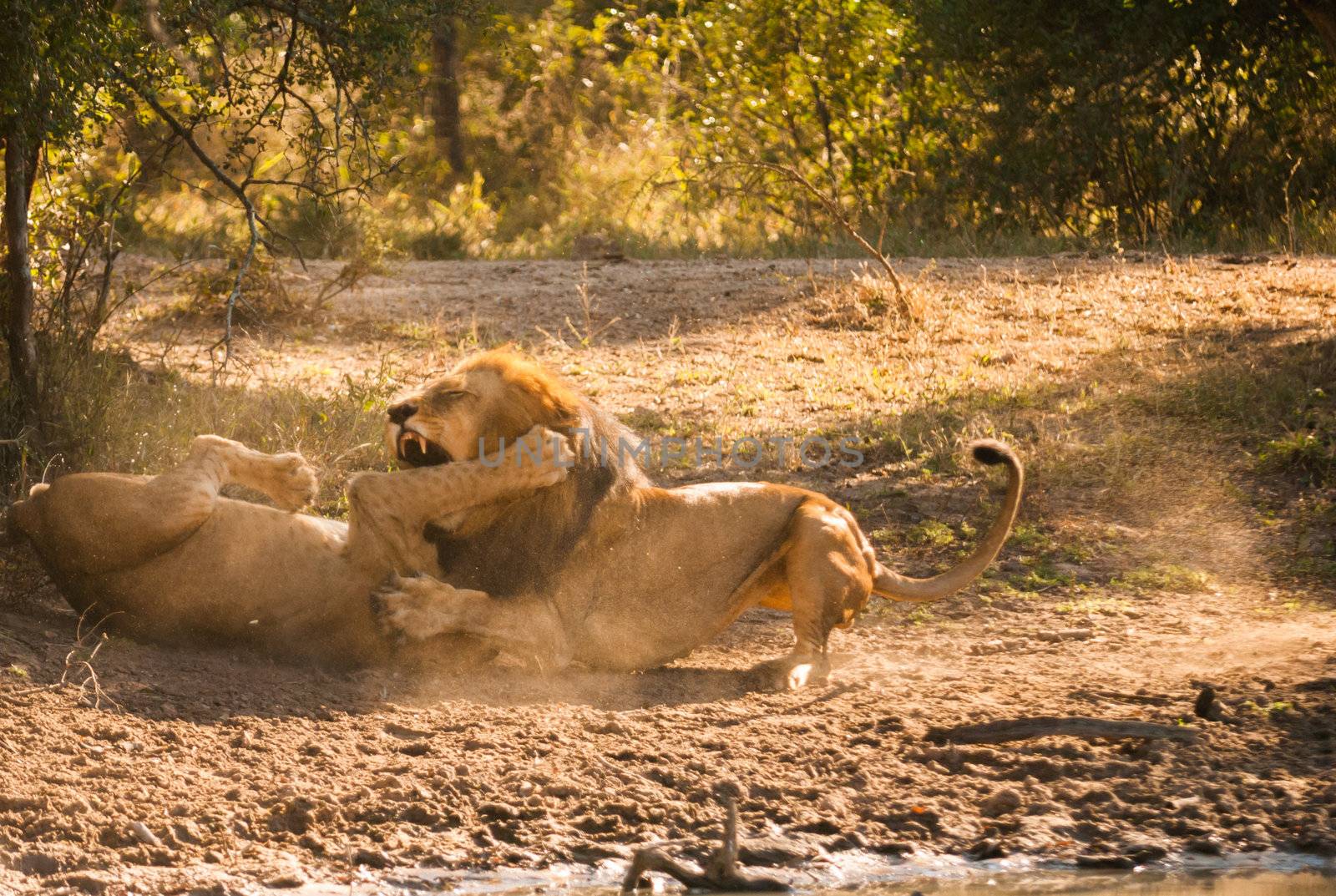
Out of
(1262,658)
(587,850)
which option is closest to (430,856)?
(587,850)

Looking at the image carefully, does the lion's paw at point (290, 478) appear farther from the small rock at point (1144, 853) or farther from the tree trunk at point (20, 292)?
the small rock at point (1144, 853)

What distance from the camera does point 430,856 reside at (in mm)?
4352

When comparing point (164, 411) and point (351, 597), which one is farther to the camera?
point (164, 411)

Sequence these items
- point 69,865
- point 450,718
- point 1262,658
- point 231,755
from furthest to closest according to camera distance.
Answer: point 1262,658, point 450,718, point 231,755, point 69,865

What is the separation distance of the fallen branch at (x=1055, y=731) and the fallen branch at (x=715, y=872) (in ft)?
3.40

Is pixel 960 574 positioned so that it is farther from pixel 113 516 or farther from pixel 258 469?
pixel 113 516

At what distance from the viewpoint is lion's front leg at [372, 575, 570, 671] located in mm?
5320

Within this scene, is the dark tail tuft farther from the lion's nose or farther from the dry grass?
the lion's nose

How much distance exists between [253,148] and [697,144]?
5.20 meters

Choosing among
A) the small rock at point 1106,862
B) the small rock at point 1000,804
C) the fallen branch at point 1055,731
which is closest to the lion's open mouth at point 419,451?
the fallen branch at point 1055,731

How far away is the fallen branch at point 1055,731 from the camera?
509 cm

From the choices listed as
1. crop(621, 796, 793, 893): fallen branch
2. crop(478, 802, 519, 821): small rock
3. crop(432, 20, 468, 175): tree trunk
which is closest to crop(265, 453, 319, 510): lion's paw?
crop(478, 802, 519, 821): small rock

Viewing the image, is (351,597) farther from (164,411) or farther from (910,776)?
(164,411)

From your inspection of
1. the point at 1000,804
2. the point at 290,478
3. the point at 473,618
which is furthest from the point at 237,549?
the point at 1000,804
